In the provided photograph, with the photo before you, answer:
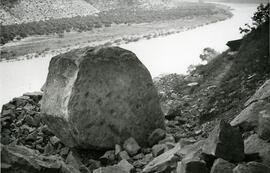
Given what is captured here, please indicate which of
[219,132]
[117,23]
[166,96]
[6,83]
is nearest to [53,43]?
[6,83]

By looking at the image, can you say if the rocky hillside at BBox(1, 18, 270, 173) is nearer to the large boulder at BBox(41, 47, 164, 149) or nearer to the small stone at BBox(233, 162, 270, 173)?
the large boulder at BBox(41, 47, 164, 149)

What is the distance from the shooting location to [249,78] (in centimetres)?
893

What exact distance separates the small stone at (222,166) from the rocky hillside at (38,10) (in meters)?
38.1

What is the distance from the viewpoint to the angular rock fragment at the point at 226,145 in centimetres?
483

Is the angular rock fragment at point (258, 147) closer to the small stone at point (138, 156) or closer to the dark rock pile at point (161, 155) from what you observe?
the dark rock pile at point (161, 155)

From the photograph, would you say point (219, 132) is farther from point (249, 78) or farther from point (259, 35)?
point (259, 35)

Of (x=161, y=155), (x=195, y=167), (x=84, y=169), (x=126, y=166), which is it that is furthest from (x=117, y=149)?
(x=195, y=167)

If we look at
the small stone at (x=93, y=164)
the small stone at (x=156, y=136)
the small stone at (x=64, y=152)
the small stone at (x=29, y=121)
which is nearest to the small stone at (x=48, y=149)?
the small stone at (x=64, y=152)

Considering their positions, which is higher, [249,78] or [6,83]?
[249,78]

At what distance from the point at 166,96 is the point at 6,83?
27.1ft

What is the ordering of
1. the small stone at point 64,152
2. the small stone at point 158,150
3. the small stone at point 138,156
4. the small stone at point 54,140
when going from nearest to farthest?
the small stone at point 158,150
the small stone at point 138,156
the small stone at point 64,152
the small stone at point 54,140

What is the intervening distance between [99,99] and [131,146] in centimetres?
118

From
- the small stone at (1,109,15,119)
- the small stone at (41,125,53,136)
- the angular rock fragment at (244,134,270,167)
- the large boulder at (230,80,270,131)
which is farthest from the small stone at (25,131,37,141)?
the angular rock fragment at (244,134,270,167)

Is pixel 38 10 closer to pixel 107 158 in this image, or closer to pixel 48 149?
pixel 48 149
